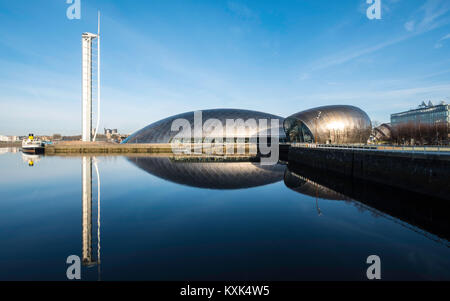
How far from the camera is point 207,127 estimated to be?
2239 inches

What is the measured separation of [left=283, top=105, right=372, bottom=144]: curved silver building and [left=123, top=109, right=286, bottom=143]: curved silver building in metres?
12.3

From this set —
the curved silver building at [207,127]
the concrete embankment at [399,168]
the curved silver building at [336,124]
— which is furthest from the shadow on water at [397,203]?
the curved silver building at [207,127]

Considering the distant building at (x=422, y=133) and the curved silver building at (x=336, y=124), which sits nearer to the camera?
the curved silver building at (x=336, y=124)

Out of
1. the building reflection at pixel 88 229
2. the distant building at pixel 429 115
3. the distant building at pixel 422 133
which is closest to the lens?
the building reflection at pixel 88 229

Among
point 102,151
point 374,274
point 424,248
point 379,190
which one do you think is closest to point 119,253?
point 374,274

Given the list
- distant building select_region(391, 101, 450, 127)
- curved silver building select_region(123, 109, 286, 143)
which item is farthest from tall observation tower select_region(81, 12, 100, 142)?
distant building select_region(391, 101, 450, 127)

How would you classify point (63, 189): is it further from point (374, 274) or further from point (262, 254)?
point (374, 274)

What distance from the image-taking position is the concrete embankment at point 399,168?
37.1ft

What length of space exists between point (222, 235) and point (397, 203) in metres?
9.49

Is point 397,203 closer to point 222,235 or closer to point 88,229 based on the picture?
point 222,235

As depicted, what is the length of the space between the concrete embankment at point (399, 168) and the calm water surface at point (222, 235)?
5.18 feet

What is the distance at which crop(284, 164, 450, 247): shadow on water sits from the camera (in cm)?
823

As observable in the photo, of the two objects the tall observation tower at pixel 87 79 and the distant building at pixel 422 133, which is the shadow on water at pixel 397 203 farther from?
the tall observation tower at pixel 87 79

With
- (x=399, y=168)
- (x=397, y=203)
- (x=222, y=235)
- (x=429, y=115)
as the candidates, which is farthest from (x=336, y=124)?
(x=429, y=115)
